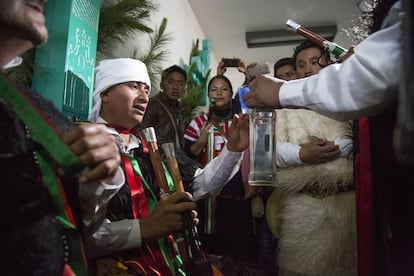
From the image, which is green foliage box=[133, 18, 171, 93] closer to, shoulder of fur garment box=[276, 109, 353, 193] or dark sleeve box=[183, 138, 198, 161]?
dark sleeve box=[183, 138, 198, 161]

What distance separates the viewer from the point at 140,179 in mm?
1377

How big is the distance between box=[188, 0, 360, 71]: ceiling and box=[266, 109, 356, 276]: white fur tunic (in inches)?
136

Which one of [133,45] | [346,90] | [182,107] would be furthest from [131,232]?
[182,107]

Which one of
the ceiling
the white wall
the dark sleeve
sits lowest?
the dark sleeve

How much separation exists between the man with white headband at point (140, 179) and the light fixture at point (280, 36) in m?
4.14

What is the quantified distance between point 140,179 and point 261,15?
14.2 feet

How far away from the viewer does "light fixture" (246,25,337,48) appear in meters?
5.43

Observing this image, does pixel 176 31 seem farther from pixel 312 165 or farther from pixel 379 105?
pixel 379 105

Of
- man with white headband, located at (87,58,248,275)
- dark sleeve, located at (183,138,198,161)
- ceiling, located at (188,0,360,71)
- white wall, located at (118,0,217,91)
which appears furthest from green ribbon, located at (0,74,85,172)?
ceiling, located at (188,0,360,71)

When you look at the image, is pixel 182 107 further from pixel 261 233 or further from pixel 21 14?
pixel 21 14

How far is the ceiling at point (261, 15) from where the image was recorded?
4852 millimetres

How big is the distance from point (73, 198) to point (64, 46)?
116cm

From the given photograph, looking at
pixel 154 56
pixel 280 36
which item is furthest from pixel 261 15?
pixel 154 56

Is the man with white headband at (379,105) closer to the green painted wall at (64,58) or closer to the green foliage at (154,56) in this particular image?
the green painted wall at (64,58)
